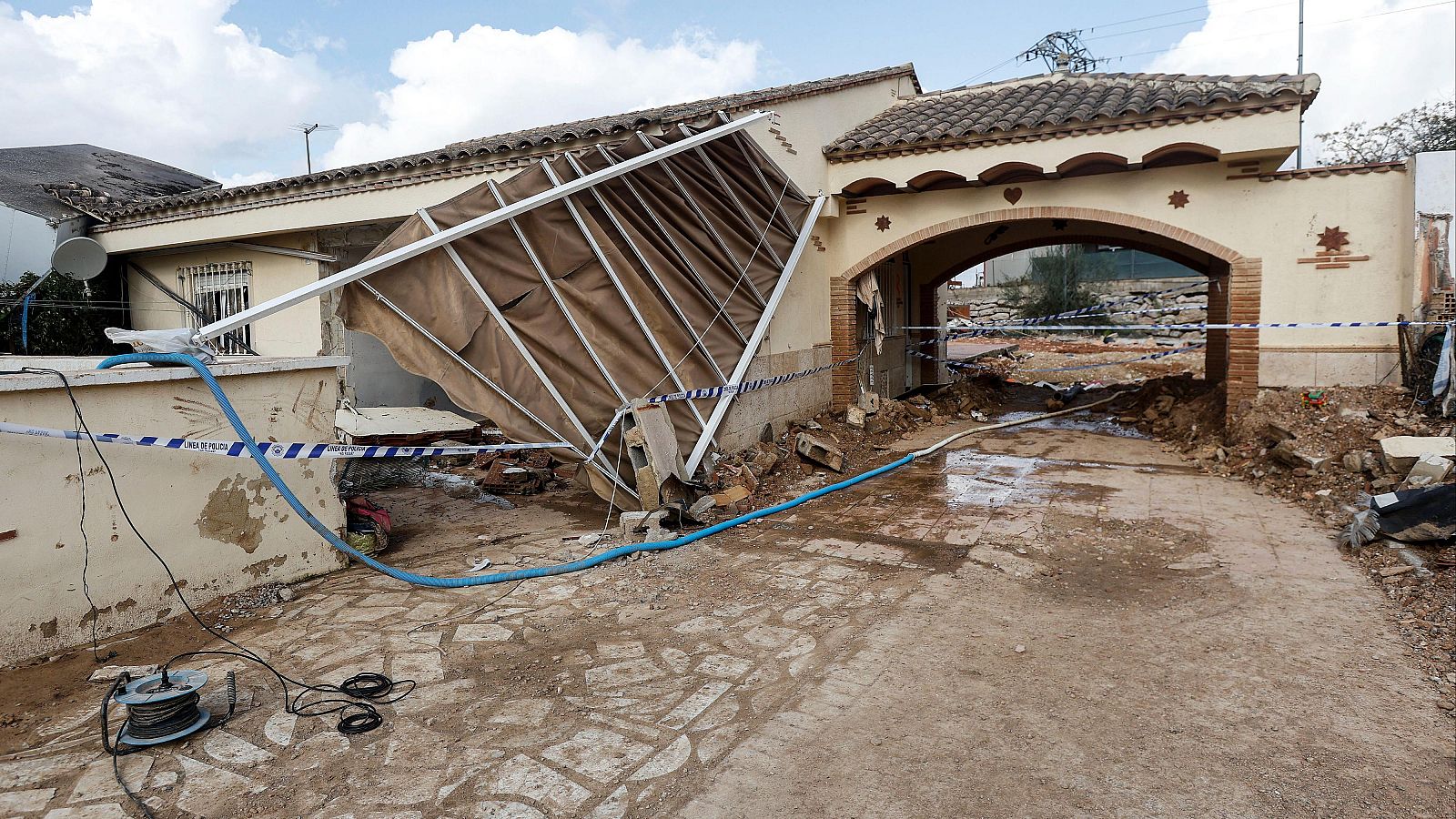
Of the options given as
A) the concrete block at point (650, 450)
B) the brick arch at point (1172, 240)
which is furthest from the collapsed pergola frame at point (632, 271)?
the brick arch at point (1172, 240)

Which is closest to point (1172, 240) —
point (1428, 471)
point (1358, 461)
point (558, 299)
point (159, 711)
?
point (1358, 461)

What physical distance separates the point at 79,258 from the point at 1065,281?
25812 millimetres

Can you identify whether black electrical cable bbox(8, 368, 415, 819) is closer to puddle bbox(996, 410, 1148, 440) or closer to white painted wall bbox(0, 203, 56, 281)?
white painted wall bbox(0, 203, 56, 281)

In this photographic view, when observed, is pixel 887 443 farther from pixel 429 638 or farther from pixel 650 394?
pixel 429 638

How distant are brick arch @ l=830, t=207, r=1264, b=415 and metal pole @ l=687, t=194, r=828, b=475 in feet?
3.93

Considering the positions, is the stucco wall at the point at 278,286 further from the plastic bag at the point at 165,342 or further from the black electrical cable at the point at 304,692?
the black electrical cable at the point at 304,692

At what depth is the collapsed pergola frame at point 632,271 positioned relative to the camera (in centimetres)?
633

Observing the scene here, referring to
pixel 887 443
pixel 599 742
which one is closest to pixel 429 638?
pixel 599 742

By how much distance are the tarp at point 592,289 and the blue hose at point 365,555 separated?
106 cm

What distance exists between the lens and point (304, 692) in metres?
4.04

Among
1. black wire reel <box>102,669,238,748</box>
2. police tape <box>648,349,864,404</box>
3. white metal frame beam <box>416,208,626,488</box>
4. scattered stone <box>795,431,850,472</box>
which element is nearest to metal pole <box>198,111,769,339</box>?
white metal frame beam <box>416,208,626,488</box>

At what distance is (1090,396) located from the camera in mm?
14625

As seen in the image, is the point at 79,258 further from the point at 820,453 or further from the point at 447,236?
the point at 820,453

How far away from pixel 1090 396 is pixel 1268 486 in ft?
22.7
